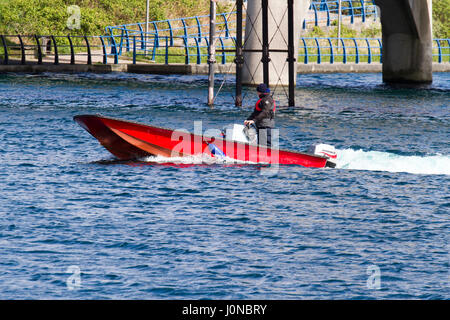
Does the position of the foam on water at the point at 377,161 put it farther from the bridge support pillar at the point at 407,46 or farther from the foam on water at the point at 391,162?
the bridge support pillar at the point at 407,46

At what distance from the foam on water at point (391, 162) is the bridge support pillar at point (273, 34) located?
1927 centimetres

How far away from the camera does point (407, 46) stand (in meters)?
51.1

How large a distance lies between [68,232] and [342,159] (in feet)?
30.2

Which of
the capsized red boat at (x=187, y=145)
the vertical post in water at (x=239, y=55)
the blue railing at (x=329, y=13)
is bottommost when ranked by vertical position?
the capsized red boat at (x=187, y=145)

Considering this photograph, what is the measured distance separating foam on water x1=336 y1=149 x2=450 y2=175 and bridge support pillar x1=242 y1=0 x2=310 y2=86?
19271mm

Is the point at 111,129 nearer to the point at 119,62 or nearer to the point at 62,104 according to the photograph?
the point at 62,104

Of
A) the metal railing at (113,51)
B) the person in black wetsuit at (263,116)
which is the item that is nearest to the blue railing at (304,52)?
the metal railing at (113,51)

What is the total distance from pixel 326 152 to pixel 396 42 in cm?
3314

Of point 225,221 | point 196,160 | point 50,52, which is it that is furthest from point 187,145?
point 50,52

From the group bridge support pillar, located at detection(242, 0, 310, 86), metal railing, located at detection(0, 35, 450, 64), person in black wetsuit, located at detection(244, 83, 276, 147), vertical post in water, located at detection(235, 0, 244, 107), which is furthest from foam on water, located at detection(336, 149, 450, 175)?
metal railing, located at detection(0, 35, 450, 64)

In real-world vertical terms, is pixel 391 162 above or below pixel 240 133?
below

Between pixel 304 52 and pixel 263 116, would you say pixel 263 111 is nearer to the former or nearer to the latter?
pixel 263 116

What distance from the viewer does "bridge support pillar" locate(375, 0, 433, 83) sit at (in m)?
49.5

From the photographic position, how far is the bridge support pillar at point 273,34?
40.9m
